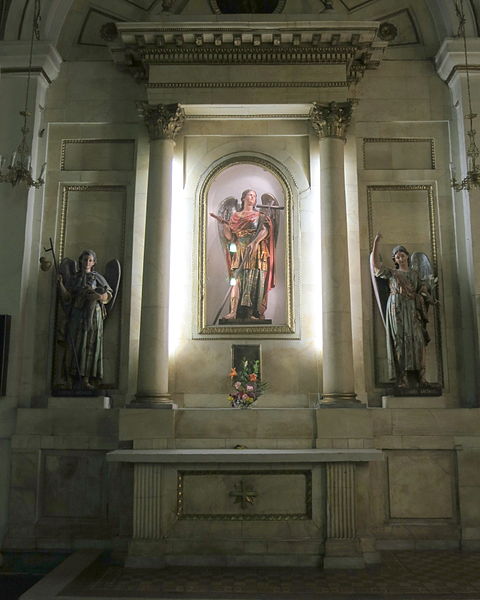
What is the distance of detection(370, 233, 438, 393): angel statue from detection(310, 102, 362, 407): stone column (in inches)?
24.5

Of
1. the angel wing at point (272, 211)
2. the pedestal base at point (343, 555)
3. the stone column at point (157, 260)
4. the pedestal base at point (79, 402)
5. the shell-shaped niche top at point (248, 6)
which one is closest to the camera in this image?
the pedestal base at point (343, 555)

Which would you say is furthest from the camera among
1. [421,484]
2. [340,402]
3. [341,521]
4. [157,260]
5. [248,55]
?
[248,55]

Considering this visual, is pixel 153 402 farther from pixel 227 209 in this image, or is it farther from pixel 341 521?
pixel 227 209

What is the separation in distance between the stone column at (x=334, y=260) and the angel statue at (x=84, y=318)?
326cm

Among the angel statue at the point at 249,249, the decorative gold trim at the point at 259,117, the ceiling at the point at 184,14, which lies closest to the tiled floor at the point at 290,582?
the angel statue at the point at 249,249

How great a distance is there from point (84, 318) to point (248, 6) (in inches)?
228

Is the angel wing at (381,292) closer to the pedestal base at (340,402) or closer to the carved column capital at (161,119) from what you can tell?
the pedestal base at (340,402)

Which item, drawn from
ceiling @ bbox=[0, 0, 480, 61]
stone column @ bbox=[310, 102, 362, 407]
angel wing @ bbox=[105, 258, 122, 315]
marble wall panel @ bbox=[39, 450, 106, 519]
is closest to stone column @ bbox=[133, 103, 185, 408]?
angel wing @ bbox=[105, 258, 122, 315]

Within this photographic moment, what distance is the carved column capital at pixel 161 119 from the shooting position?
9828 millimetres

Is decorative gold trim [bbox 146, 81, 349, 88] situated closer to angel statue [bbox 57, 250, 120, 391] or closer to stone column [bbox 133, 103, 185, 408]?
stone column [bbox 133, 103, 185, 408]

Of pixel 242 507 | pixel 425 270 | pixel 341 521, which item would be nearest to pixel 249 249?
pixel 425 270

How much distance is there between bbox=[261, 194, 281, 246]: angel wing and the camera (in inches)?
402

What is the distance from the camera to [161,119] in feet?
32.2

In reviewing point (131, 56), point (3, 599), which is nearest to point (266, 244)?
point (131, 56)
